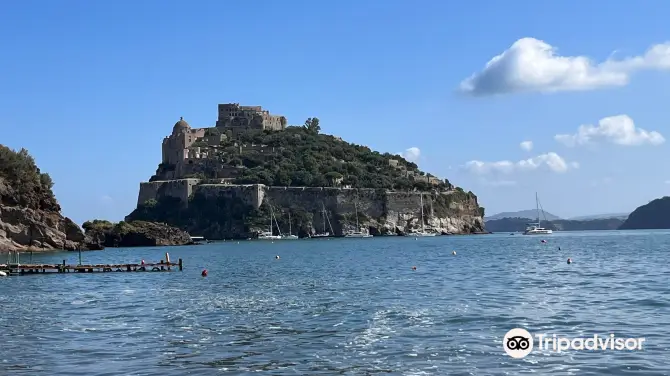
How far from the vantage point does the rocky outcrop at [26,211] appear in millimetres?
70562

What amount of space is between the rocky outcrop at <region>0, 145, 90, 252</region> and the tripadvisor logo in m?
61.9

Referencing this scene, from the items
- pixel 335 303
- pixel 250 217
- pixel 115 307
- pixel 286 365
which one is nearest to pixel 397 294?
pixel 335 303

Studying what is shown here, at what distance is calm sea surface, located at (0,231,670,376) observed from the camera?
1619 centimetres

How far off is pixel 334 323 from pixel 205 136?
143048mm

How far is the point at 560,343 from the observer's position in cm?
1747

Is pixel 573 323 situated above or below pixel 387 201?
below

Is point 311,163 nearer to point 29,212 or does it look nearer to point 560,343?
point 29,212

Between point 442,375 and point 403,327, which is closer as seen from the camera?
point 442,375

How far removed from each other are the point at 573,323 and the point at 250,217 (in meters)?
110

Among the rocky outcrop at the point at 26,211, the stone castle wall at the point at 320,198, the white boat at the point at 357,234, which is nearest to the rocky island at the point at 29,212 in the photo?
the rocky outcrop at the point at 26,211

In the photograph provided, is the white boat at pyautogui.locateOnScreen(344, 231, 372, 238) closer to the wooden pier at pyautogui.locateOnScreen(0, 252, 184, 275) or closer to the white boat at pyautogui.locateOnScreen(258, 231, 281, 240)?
the white boat at pyautogui.locateOnScreen(258, 231, 281, 240)

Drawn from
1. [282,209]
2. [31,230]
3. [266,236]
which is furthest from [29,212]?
[282,209]

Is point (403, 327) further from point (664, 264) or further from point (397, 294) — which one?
point (664, 264)

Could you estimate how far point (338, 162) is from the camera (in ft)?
504
